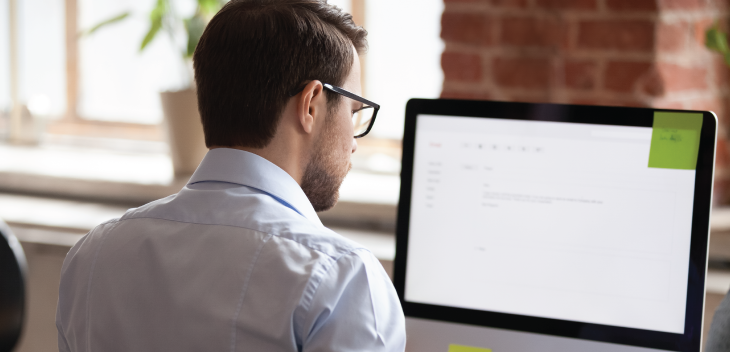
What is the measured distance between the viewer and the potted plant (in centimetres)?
171

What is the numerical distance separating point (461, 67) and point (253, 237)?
961 millimetres

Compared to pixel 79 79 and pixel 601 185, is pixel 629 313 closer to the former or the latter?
pixel 601 185

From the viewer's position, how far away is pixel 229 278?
70 centimetres

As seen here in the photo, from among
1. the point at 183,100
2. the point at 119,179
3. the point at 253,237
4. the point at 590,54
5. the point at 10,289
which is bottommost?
the point at 10,289

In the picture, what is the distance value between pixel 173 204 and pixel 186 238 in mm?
62

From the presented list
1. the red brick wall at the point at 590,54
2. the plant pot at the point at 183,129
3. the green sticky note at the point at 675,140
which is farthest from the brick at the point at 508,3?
the plant pot at the point at 183,129

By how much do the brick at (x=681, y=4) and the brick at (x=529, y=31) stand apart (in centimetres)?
22

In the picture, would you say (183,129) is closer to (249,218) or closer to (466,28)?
(466,28)

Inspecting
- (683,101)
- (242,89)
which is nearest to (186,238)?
(242,89)

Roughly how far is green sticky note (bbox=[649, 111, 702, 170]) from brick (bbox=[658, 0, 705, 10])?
21.1 inches

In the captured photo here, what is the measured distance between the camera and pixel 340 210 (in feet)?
5.67

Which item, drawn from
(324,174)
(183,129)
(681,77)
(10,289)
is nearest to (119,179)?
(183,129)

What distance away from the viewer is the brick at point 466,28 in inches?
59.8

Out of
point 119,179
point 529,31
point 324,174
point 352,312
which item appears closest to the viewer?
point 352,312
